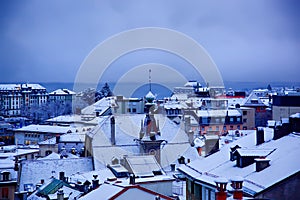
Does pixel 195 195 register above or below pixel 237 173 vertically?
below

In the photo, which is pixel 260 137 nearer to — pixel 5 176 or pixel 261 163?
pixel 261 163

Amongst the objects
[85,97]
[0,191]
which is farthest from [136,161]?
[85,97]

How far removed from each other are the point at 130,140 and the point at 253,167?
24.0 metres

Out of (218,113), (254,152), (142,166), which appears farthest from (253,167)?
(218,113)

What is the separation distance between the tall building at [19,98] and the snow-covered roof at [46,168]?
93668mm

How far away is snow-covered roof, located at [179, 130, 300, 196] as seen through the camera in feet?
47.2

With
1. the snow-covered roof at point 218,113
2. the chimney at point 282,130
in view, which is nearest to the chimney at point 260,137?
the chimney at point 282,130

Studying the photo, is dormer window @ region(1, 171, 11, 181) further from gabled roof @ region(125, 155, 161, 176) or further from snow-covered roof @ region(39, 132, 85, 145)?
snow-covered roof @ region(39, 132, 85, 145)

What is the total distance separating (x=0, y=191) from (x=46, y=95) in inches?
4768

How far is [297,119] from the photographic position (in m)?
17.4

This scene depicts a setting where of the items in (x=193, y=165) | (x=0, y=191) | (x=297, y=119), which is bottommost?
(x=0, y=191)

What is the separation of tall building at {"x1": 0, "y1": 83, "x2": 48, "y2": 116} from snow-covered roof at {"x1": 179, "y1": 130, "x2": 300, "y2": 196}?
112040 mm

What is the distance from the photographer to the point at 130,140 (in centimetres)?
3944

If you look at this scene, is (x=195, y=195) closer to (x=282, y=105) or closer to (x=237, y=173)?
(x=237, y=173)
